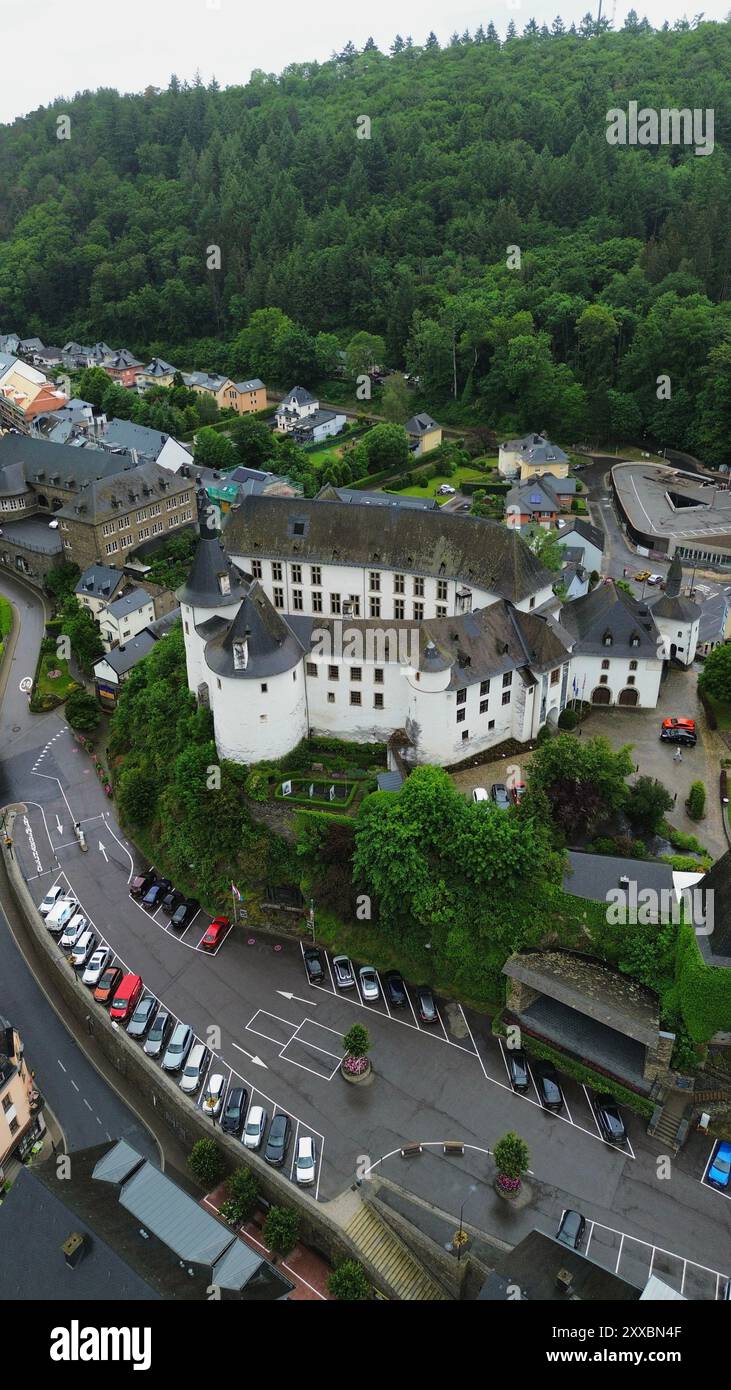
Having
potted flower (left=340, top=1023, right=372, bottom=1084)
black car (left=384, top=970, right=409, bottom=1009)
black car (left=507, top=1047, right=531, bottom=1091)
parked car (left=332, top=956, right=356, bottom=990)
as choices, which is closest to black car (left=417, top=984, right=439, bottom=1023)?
black car (left=384, top=970, right=409, bottom=1009)

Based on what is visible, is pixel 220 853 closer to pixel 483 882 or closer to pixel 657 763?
pixel 483 882

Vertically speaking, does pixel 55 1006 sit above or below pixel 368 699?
below

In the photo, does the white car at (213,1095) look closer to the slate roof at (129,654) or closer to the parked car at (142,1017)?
the parked car at (142,1017)

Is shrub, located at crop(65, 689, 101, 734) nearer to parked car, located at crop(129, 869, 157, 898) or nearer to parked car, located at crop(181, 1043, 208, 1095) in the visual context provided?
parked car, located at crop(129, 869, 157, 898)

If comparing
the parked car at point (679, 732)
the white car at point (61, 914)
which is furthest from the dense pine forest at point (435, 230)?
the white car at point (61, 914)

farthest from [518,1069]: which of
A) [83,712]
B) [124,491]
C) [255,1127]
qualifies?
[124,491]

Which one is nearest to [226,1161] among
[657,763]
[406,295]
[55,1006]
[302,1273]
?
[302,1273]
